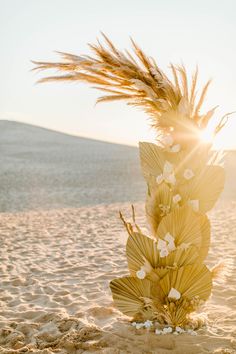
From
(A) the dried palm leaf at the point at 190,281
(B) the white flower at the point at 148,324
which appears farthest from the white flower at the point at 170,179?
(B) the white flower at the point at 148,324

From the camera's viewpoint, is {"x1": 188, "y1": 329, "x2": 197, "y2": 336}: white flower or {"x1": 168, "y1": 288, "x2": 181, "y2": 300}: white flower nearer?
{"x1": 168, "y1": 288, "x2": 181, "y2": 300}: white flower

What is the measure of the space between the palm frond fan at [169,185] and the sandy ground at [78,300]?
39 cm

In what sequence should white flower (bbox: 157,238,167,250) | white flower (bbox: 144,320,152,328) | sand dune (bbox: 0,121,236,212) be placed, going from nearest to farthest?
white flower (bbox: 157,238,167,250), white flower (bbox: 144,320,152,328), sand dune (bbox: 0,121,236,212)

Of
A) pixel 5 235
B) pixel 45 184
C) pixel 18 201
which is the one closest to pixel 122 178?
pixel 45 184

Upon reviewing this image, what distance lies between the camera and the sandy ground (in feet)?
14.1

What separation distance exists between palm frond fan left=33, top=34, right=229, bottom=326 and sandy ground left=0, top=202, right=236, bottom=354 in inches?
15.5

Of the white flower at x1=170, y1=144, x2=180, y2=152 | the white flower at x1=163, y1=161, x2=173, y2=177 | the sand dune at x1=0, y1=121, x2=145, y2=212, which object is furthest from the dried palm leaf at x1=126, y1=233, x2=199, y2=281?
the sand dune at x1=0, y1=121, x2=145, y2=212

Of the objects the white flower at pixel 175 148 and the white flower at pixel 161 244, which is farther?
the white flower at pixel 175 148

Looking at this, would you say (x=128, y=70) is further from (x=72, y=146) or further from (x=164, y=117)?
(x=72, y=146)

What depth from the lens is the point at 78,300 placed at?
230 inches

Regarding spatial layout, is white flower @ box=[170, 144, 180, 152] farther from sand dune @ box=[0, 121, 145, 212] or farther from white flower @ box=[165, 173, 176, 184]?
sand dune @ box=[0, 121, 145, 212]

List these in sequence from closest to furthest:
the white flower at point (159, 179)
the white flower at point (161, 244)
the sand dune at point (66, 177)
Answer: the white flower at point (161, 244)
the white flower at point (159, 179)
the sand dune at point (66, 177)

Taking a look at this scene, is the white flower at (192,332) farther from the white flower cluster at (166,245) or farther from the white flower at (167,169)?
the white flower at (167,169)

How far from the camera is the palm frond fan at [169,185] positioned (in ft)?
14.0
